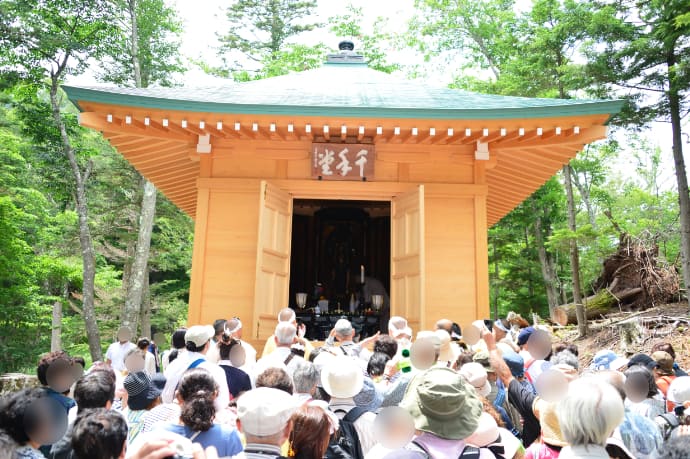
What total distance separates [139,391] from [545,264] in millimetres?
19091

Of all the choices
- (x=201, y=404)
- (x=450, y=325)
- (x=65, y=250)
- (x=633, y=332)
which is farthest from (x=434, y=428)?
(x=65, y=250)

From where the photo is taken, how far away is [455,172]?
27.3 ft

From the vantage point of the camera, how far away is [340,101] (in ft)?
25.9

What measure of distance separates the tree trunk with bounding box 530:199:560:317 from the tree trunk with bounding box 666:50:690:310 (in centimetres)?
664

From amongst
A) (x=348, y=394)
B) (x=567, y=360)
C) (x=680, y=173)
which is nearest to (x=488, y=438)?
(x=348, y=394)

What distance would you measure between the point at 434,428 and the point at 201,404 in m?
1.09

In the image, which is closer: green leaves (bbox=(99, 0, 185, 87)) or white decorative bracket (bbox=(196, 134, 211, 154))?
white decorative bracket (bbox=(196, 134, 211, 154))

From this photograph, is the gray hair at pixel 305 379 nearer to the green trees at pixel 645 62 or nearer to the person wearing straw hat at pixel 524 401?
the person wearing straw hat at pixel 524 401

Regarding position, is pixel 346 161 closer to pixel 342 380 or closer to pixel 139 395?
pixel 139 395

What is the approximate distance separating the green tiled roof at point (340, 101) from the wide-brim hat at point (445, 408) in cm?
539

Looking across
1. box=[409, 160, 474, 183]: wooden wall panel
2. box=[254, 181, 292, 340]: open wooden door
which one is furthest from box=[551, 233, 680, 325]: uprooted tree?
box=[254, 181, 292, 340]: open wooden door

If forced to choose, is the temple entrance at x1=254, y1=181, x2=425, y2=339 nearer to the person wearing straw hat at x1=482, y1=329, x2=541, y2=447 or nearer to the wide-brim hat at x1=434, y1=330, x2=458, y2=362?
the wide-brim hat at x1=434, y1=330, x2=458, y2=362

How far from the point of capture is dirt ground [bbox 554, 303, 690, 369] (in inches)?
414

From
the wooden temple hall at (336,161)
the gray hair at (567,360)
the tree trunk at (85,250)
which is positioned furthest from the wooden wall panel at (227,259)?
the tree trunk at (85,250)
